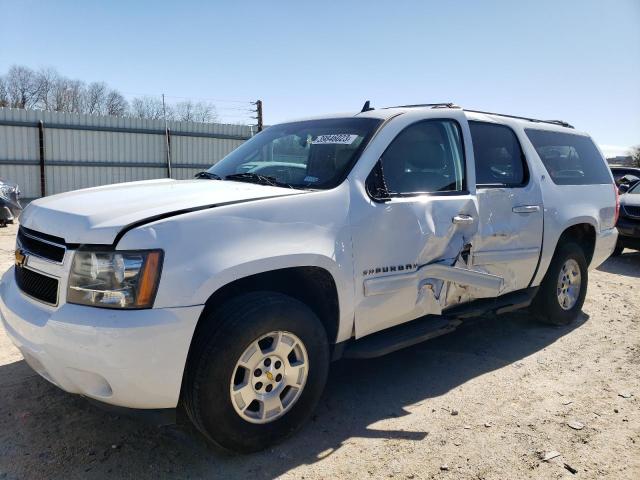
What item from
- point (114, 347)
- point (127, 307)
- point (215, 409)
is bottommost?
point (215, 409)

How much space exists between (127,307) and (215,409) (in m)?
0.67

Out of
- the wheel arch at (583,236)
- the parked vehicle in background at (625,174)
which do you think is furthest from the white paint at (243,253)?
the parked vehicle in background at (625,174)

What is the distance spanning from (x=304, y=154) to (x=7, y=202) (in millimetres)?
9461

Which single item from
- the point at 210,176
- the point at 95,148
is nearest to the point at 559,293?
the point at 210,176

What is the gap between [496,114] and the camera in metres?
4.58

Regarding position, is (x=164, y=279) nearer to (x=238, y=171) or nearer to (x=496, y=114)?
(x=238, y=171)

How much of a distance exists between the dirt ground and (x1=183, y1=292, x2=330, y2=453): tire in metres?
0.17

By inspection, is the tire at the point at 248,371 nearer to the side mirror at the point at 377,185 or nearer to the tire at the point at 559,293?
the side mirror at the point at 377,185

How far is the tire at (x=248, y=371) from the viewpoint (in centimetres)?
252

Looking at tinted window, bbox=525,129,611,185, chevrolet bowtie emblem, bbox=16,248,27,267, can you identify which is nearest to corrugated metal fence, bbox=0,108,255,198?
chevrolet bowtie emblem, bbox=16,248,27,267

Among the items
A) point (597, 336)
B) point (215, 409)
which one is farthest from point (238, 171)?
point (597, 336)

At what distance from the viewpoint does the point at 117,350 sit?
2299mm

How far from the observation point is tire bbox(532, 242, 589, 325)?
496 centimetres

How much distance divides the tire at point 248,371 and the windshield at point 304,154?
2.82 feet
